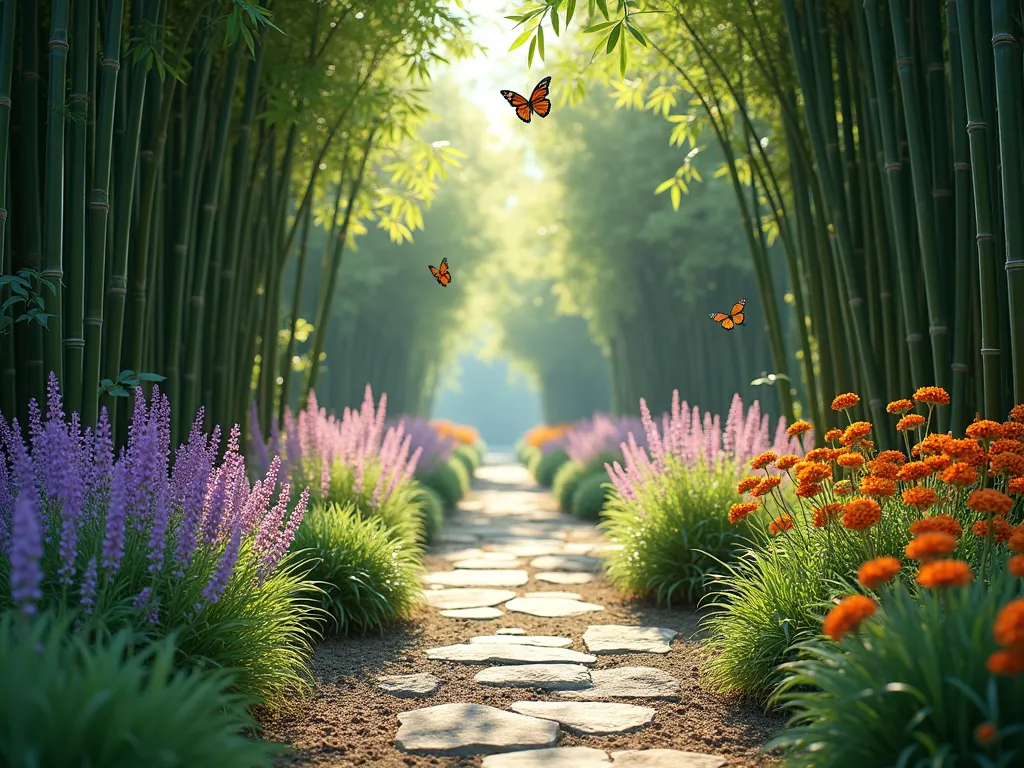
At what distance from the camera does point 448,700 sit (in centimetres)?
247

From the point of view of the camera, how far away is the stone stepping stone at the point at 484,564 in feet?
15.9

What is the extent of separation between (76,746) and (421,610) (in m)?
2.44

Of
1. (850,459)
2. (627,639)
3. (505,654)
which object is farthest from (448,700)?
(850,459)

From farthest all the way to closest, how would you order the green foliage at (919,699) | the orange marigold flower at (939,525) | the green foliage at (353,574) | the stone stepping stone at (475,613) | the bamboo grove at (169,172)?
1. the stone stepping stone at (475,613)
2. the green foliage at (353,574)
3. the bamboo grove at (169,172)
4. the orange marigold flower at (939,525)
5. the green foliage at (919,699)

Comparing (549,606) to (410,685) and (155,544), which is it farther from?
(155,544)

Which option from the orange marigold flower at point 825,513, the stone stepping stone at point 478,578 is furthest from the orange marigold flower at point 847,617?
the stone stepping stone at point 478,578

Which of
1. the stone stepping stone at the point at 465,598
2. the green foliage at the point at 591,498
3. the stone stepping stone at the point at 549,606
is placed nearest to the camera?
A: the stone stepping stone at the point at 549,606

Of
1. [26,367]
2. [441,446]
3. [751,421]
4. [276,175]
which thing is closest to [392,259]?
[441,446]

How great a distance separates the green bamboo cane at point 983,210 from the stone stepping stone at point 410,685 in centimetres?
192

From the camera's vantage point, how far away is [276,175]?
4562 mm

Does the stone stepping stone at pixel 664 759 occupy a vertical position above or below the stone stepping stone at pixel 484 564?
above

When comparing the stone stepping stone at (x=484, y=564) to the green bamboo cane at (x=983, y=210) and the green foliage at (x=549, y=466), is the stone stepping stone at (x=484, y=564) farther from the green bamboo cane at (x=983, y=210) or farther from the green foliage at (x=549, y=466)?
the green foliage at (x=549, y=466)

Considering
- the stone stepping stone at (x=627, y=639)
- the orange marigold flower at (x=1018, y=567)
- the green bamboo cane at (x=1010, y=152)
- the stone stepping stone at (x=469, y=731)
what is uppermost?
the green bamboo cane at (x=1010, y=152)

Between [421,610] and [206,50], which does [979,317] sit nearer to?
[421,610]
